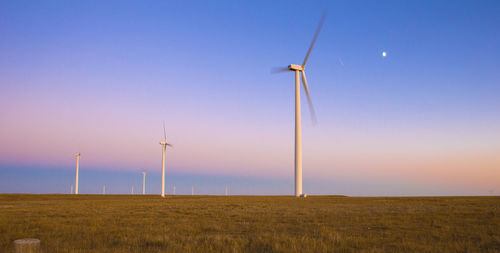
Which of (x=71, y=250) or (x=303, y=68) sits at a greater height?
(x=303, y=68)

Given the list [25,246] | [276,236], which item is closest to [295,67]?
[276,236]

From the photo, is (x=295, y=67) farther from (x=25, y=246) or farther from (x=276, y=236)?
(x=25, y=246)

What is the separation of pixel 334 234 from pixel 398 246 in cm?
338

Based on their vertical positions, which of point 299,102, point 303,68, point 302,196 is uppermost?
point 303,68

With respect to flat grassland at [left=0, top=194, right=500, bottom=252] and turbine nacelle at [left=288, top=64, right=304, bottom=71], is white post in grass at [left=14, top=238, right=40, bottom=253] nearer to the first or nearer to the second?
flat grassland at [left=0, top=194, right=500, bottom=252]

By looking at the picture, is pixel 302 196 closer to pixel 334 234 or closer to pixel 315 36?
pixel 315 36

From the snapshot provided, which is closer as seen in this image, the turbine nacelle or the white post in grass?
the white post in grass

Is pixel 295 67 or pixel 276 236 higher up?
pixel 295 67

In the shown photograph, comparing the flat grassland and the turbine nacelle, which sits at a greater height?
the turbine nacelle

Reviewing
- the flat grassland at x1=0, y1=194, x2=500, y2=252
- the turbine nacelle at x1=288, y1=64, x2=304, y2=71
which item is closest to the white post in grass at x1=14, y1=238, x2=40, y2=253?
the flat grassland at x1=0, y1=194, x2=500, y2=252

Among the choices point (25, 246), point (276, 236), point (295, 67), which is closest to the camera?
point (25, 246)

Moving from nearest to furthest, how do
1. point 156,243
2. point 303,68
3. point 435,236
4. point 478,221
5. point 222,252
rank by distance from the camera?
1. point 222,252
2. point 156,243
3. point 435,236
4. point 478,221
5. point 303,68

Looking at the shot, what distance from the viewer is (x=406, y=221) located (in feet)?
80.9


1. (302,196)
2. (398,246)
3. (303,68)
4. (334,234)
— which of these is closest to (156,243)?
(334,234)
